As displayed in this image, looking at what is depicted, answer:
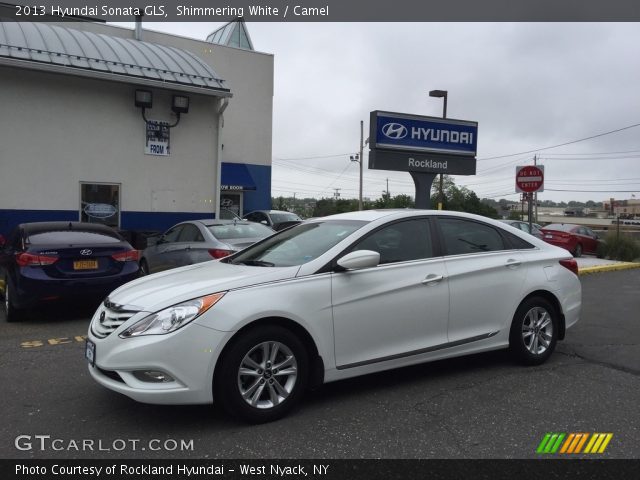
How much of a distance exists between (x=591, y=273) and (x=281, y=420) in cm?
1298

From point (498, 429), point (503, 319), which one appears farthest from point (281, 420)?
point (503, 319)

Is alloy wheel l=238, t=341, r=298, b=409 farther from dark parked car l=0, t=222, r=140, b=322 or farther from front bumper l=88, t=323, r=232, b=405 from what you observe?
dark parked car l=0, t=222, r=140, b=322

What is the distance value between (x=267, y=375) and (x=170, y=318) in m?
0.79

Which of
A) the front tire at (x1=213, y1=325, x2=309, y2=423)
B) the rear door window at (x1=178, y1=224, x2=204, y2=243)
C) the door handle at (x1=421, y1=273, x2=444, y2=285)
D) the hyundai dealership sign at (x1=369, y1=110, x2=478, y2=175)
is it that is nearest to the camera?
the front tire at (x1=213, y1=325, x2=309, y2=423)

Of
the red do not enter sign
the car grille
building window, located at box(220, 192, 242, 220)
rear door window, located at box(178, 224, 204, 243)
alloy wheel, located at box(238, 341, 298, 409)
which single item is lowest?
alloy wheel, located at box(238, 341, 298, 409)

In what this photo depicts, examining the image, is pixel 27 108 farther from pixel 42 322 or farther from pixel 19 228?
pixel 42 322

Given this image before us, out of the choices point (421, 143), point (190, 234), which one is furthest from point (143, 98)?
point (421, 143)

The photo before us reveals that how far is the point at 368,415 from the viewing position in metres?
4.06

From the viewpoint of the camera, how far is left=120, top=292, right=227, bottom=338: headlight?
3709 millimetres

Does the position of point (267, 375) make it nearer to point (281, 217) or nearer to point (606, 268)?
point (606, 268)

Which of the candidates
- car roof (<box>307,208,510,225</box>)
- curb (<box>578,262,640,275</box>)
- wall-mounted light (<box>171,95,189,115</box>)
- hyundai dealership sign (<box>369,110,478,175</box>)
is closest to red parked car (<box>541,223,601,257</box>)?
curb (<box>578,262,640,275</box>)

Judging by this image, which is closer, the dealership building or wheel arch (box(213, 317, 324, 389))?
wheel arch (box(213, 317, 324, 389))

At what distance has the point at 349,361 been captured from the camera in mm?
4258

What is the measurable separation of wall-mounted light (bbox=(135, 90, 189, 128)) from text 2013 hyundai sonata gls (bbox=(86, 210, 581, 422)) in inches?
348
